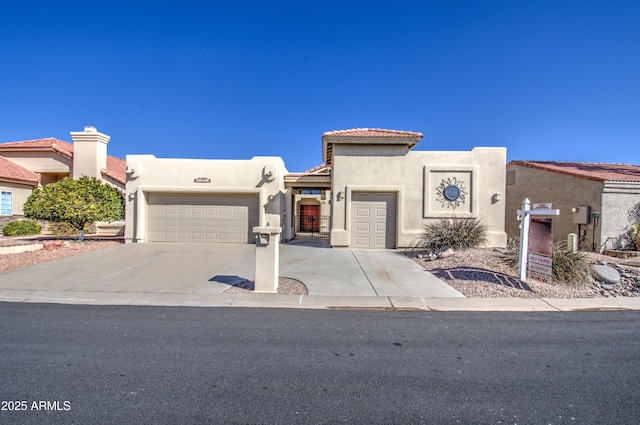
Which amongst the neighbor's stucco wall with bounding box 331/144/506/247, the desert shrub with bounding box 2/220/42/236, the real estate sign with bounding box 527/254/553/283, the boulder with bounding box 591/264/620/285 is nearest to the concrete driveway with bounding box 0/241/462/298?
the real estate sign with bounding box 527/254/553/283

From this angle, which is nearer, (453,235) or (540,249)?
(540,249)

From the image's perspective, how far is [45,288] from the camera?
777cm

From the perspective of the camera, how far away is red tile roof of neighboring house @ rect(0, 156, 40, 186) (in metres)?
19.4

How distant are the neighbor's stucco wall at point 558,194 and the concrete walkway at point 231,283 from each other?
911cm

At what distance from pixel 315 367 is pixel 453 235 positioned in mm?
9915

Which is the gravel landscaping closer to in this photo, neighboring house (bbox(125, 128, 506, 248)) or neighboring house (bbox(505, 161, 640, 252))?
neighboring house (bbox(125, 128, 506, 248))

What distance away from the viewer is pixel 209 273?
371 inches

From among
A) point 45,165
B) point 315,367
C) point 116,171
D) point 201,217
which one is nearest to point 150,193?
point 201,217

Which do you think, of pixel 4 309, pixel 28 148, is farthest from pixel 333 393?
pixel 28 148

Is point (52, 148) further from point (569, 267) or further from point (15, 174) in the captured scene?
point (569, 267)

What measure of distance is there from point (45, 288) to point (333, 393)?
758 centimetres

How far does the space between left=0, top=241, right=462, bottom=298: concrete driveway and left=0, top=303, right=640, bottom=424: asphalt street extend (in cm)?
173

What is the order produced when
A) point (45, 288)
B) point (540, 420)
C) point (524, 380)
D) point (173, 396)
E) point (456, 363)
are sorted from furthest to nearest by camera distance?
point (45, 288), point (456, 363), point (524, 380), point (173, 396), point (540, 420)

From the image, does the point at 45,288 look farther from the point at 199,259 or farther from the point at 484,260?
the point at 484,260
